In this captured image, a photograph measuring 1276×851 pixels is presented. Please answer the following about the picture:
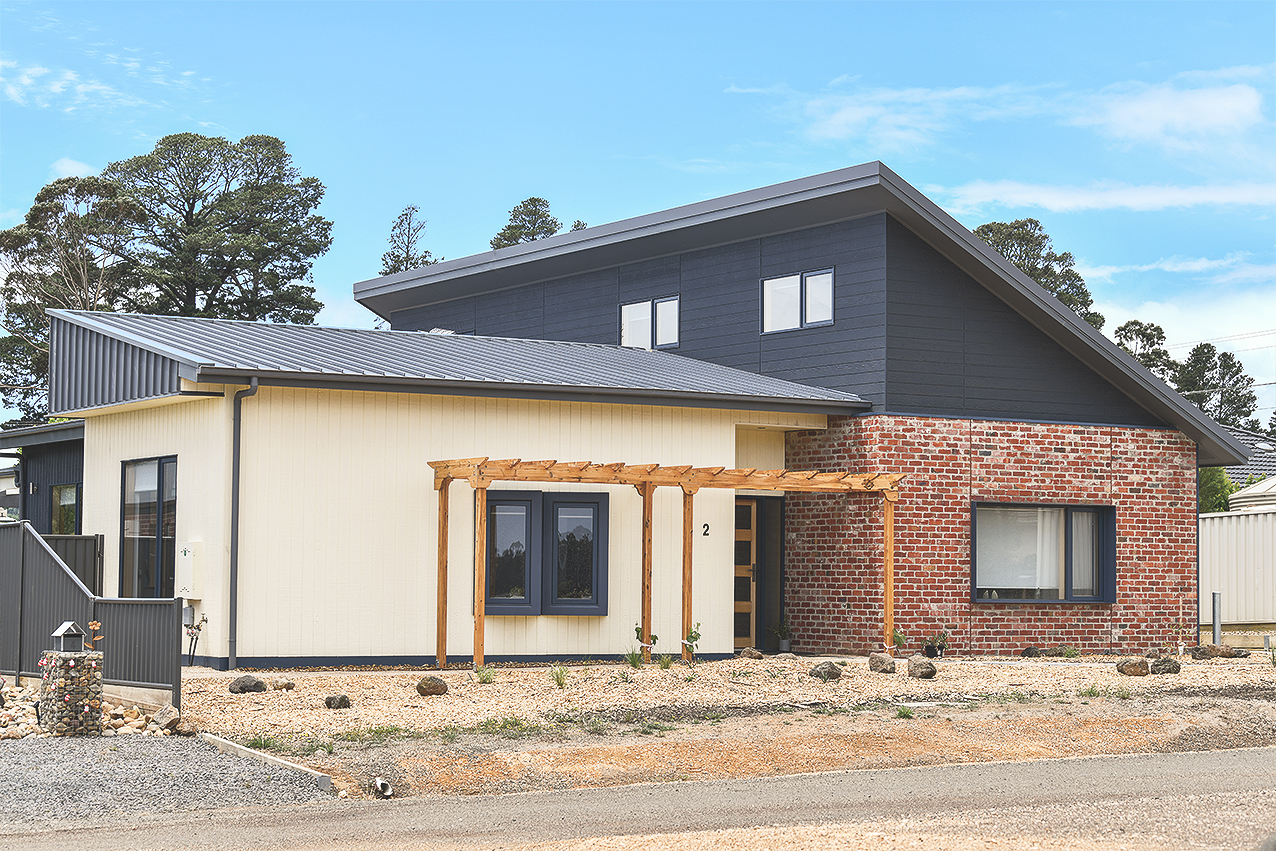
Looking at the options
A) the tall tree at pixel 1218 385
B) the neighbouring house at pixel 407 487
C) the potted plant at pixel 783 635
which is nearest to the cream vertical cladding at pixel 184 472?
the neighbouring house at pixel 407 487

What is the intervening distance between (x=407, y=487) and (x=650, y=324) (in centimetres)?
758

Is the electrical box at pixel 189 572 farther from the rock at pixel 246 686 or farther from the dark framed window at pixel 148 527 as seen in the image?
the rock at pixel 246 686

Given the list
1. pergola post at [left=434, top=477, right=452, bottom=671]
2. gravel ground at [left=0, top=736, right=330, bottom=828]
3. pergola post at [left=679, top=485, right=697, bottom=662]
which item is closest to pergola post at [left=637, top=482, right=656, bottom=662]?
pergola post at [left=679, top=485, right=697, bottom=662]

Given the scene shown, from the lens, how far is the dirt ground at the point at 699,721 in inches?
433

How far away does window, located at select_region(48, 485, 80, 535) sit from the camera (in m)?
21.6

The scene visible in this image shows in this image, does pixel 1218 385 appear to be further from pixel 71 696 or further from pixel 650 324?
pixel 71 696

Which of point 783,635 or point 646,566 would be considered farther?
point 783,635

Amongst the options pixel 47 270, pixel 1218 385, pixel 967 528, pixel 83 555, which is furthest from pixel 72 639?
pixel 1218 385

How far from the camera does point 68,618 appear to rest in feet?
45.5

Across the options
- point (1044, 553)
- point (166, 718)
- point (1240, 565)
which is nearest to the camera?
point (166, 718)

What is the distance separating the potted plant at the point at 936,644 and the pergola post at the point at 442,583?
630 centimetres

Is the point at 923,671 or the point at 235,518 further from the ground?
the point at 235,518

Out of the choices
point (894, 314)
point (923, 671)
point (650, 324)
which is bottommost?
point (923, 671)

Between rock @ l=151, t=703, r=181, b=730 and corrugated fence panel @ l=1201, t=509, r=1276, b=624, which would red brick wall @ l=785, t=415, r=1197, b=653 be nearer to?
corrugated fence panel @ l=1201, t=509, r=1276, b=624
